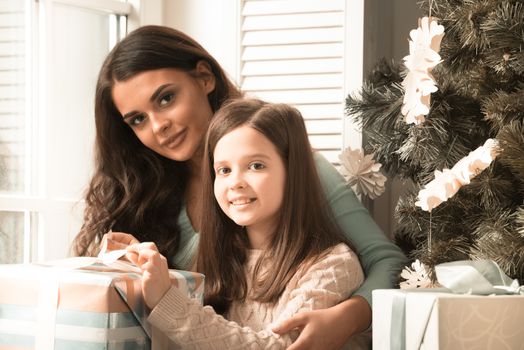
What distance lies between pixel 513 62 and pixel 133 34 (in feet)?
2.93

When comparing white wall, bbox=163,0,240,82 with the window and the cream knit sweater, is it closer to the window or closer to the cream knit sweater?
the window

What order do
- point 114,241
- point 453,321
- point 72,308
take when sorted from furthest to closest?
1. point 114,241
2. point 72,308
3. point 453,321

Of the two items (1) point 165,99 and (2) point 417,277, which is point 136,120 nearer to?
(1) point 165,99

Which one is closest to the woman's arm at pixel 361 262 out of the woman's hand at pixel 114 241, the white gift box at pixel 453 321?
the white gift box at pixel 453 321

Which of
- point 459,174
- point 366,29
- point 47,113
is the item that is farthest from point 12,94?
point 459,174

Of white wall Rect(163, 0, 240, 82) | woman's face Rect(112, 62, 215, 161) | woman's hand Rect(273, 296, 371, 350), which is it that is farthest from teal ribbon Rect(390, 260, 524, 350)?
white wall Rect(163, 0, 240, 82)

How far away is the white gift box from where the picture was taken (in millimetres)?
1209

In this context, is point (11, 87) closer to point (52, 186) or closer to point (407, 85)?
point (52, 186)

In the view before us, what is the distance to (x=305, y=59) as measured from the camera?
6.88 ft

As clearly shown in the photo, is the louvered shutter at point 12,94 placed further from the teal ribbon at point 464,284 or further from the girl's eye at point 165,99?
the teal ribbon at point 464,284

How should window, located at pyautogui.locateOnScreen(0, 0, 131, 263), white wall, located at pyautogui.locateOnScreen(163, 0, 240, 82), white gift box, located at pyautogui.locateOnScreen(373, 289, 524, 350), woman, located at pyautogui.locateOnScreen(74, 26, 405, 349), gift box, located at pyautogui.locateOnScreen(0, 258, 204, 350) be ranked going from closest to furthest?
white gift box, located at pyautogui.locateOnScreen(373, 289, 524, 350) < gift box, located at pyautogui.locateOnScreen(0, 258, 204, 350) < woman, located at pyautogui.locateOnScreen(74, 26, 405, 349) < window, located at pyautogui.locateOnScreen(0, 0, 131, 263) < white wall, located at pyautogui.locateOnScreen(163, 0, 240, 82)

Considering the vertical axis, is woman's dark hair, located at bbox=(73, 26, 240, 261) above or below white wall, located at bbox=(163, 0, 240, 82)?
below

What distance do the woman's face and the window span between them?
0.24 m

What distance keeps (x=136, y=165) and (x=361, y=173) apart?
21.3 inches
